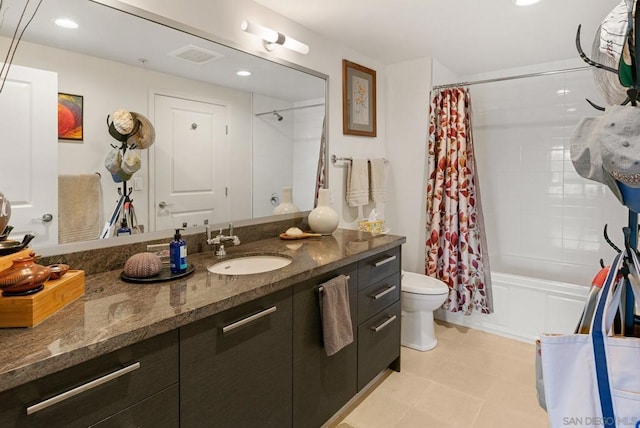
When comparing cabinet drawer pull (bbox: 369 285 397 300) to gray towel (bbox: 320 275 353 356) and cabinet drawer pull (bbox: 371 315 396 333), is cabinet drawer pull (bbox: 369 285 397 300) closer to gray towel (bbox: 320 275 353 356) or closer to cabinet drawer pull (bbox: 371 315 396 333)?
cabinet drawer pull (bbox: 371 315 396 333)

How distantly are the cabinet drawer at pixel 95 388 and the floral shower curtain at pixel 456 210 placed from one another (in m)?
2.37

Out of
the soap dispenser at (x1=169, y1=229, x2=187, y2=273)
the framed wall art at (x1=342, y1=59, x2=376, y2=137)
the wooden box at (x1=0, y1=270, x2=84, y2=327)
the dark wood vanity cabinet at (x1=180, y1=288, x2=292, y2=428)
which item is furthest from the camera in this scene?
the framed wall art at (x1=342, y1=59, x2=376, y2=137)

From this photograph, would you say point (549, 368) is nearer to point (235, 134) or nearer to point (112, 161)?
point (112, 161)

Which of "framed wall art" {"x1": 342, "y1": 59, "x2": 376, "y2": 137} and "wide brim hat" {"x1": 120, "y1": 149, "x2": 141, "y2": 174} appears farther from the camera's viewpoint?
"framed wall art" {"x1": 342, "y1": 59, "x2": 376, "y2": 137}

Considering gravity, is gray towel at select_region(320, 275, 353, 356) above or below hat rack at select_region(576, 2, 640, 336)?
below

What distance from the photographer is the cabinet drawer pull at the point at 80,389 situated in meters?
0.80

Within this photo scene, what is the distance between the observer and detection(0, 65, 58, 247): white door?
1.24 metres

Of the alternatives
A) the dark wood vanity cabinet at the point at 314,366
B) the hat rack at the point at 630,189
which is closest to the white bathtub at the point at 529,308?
the dark wood vanity cabinet at the point at 314,366

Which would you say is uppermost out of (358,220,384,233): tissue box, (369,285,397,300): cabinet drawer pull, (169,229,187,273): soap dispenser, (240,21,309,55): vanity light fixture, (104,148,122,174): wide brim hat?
(240,21,309,55): vanity light fixture

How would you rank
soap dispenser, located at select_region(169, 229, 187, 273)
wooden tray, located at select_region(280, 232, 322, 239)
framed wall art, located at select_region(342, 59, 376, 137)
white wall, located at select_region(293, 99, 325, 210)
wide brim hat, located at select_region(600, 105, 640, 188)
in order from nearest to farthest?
wide brim hat, located at select_region(600, 105, 640, 188), soap dispenser, located at select_region(169, 229, 187, 273), wooden tray, located at select_region(280, 232, 322, 239), white wall, located at select_region(293, 99, 325, 210), framed wall art, located at select_region(342, 59, 376, 137)

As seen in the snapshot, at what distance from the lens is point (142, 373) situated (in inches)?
39.4

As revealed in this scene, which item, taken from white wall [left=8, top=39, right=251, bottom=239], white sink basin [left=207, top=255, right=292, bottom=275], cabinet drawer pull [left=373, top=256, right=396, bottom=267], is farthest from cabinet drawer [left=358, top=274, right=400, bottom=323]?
white wall [left=8, top=39, right=251, bottom=239]

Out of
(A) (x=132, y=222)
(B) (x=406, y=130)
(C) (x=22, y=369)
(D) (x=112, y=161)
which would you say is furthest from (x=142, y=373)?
(B) (x=406, y=130)

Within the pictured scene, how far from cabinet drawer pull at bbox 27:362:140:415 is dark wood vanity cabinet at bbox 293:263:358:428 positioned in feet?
2.26
